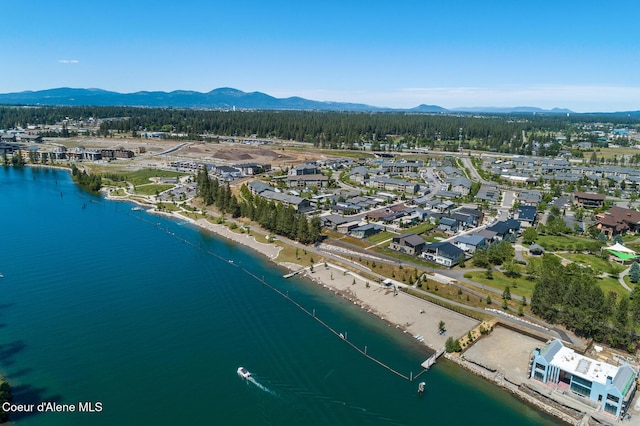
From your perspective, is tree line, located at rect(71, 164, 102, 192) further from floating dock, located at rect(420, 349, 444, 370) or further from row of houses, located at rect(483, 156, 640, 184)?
row of houses, located at rect(483, 156, 640, 184)

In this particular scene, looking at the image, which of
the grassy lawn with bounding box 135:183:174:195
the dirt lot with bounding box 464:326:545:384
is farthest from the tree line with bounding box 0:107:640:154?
A: the dirt lot with bounding box 464:326:545:384

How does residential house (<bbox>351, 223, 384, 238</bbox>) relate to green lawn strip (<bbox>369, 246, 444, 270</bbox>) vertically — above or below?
above

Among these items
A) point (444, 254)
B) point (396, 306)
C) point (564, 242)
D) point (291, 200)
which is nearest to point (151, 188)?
point (291, 200)

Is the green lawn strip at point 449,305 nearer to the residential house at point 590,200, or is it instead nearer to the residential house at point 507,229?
the residential house at point 507,229

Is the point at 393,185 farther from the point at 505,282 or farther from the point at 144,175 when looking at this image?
the point at 144,175

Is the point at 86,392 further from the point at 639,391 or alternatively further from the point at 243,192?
the point at 243,192

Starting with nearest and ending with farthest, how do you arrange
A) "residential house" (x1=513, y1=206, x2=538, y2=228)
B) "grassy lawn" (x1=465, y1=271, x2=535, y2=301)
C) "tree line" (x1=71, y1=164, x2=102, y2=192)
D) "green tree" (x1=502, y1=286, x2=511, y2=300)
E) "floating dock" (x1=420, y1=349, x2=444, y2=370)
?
"floating dock" (x1=420, y1=349, x2=444, y2=370), "green tree" (x1=502, y1=286, x2=511, y2=300), "grassy lawn" (x1=465, y1=271, x2=535, y2=301), "residential house" (x1=513, y1=206, x2=538, y2=228), "tree line" (x1=71, y1=164, x2=102, y2=192)

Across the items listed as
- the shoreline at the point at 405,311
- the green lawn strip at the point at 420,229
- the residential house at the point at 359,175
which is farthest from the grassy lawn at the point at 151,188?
the green lawn strip at the point at 420,229
